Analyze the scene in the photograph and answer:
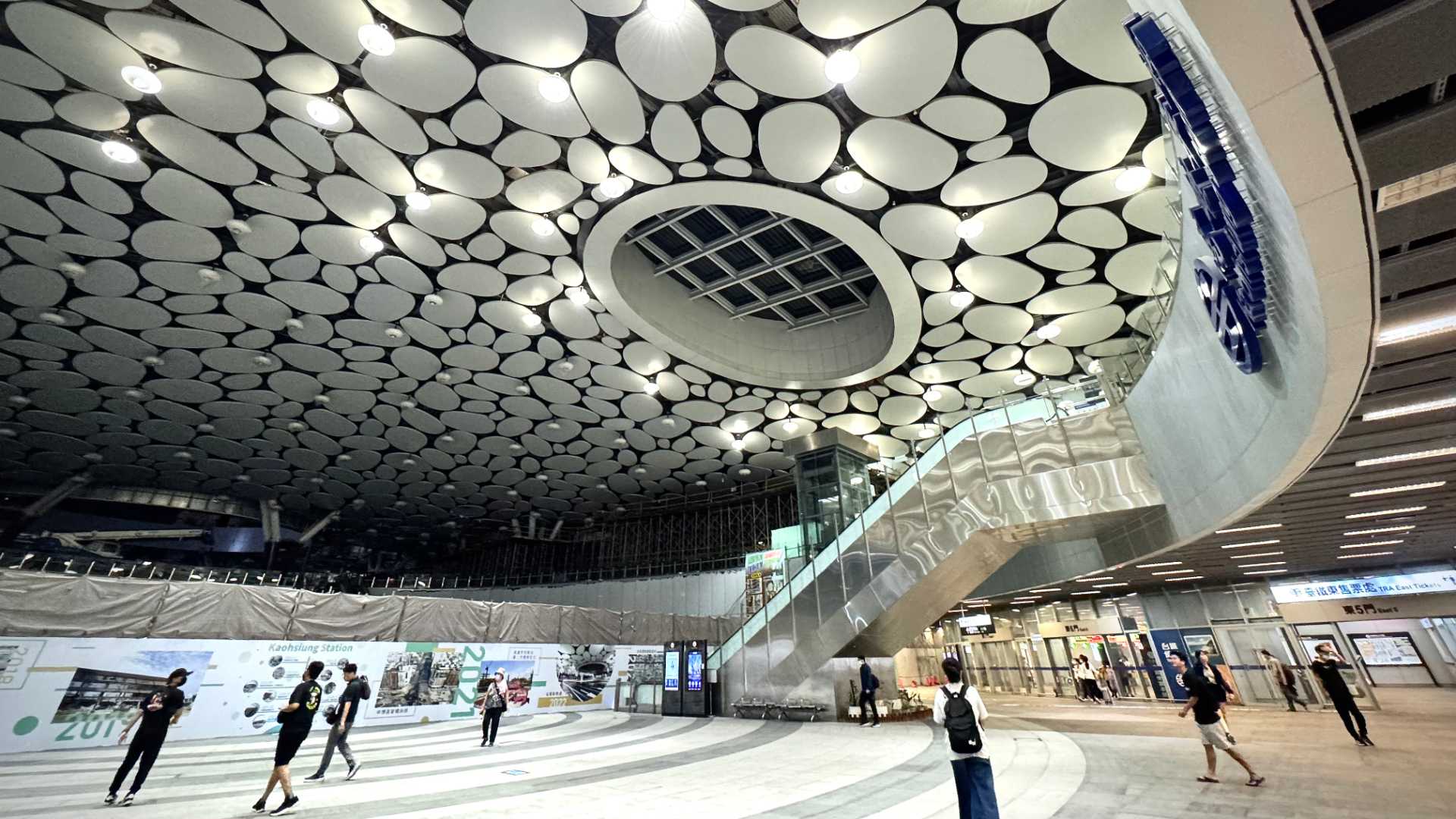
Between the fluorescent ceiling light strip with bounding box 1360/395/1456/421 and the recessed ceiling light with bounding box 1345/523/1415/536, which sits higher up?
the fluorescent ceiling light strip with bounding box 1360/395/1456/421

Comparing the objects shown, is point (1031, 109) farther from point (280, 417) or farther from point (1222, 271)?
point (280, 417)

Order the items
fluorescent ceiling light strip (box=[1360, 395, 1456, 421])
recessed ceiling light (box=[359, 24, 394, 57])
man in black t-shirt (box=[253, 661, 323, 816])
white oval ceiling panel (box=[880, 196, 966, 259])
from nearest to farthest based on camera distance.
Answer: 1. fluorescent ceiling light strip (box=[1360, 395, 1456, 421])
2. man in black t-shirt (box=[253, 661, 323, 816])
3. recessed ceiling light (box=[359, 24, 394, 57])
4. white oval ceiling panel (box=[880, 196, 966, 259])

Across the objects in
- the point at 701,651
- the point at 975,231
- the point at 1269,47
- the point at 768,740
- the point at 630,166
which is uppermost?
the point at 630,166

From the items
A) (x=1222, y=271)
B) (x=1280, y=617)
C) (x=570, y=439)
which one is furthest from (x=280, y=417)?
(x=1280, y=617)

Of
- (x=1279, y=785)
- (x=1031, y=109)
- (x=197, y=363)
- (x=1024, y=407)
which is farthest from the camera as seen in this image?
(x=197, y=363)

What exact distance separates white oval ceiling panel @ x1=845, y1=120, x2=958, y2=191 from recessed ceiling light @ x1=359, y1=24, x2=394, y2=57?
6.79m

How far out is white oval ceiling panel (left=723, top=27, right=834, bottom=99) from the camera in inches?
286

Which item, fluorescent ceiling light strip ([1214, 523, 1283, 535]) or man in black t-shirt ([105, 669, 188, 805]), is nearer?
man in black t-shirt ([105, 669, 188, 805])

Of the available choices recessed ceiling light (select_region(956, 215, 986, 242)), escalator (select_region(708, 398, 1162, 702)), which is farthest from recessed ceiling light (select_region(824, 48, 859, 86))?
escalator (select_region(708, 398, 1162, 702))

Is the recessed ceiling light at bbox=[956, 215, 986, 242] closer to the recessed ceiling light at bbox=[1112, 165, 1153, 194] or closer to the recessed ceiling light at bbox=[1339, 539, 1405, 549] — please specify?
the recessed ceiling light at bbox=[1112, 165, 1153, 194]

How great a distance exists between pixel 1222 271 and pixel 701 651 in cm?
1309

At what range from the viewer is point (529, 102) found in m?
8.39

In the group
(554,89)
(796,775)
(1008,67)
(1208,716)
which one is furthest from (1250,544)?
(554,89)

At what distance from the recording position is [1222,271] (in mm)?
4281
